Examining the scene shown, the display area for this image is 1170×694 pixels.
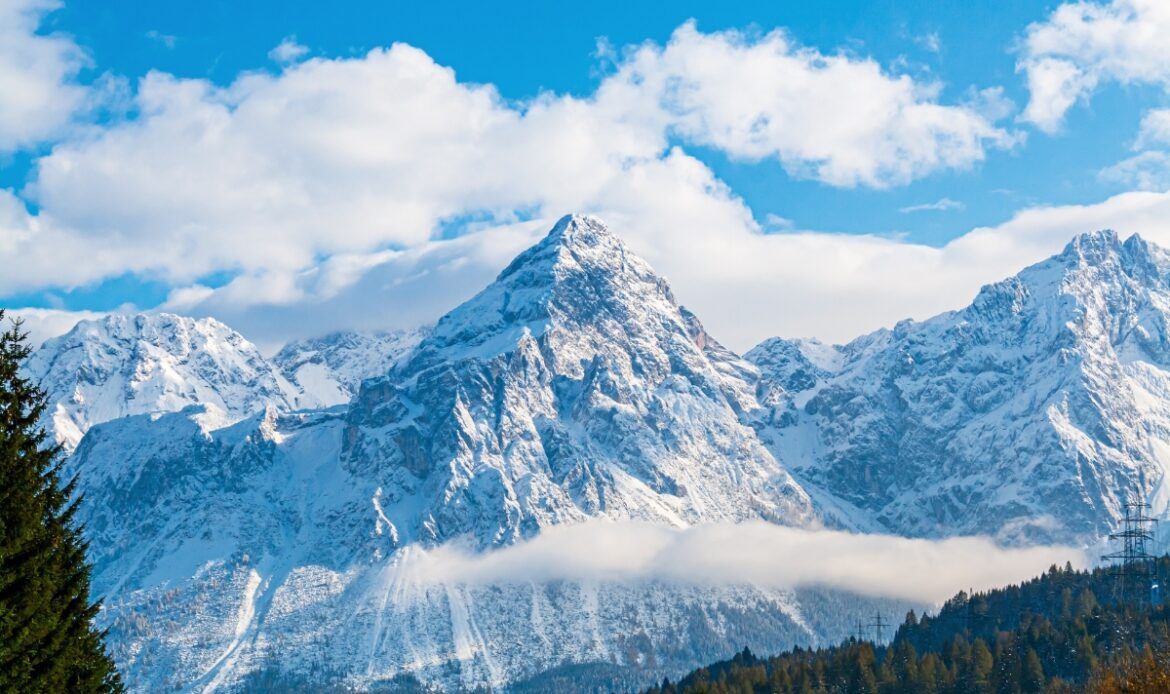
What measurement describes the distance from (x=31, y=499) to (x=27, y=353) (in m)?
5.27

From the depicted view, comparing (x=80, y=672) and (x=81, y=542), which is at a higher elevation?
(x=81, y=542)

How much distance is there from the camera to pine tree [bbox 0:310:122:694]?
43.2 metres

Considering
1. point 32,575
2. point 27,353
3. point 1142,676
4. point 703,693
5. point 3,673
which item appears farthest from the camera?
point 703,693

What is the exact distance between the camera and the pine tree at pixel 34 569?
43.2m

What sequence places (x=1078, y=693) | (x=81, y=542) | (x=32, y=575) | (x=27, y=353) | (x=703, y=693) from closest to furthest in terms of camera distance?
(x=32, y=575), (x=27, y=353), (x=81, y=542), (x=703, y=693), (x=1078, y=693)

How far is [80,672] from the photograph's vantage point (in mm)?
48625

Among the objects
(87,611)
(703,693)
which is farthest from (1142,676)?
(703,693)

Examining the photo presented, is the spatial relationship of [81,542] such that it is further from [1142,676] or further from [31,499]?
[1142,676]

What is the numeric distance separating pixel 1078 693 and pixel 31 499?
162409 mm

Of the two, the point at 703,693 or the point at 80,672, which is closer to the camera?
the point at 80,672

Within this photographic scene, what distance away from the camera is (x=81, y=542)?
2030 inches

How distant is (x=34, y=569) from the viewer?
44.9m

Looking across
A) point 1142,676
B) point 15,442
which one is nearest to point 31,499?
point 15,442

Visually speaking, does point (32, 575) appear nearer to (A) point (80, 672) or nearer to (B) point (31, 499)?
(B) point (31, 499)
